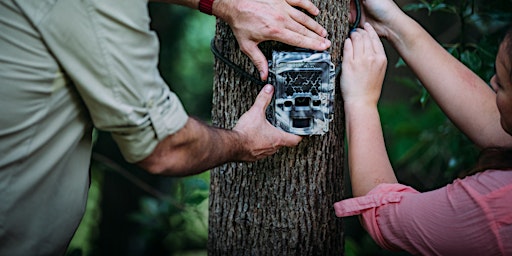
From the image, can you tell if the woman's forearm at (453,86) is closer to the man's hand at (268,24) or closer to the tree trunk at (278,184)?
the tree trunk at (278,184)

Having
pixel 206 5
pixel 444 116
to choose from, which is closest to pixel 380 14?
pixel 206 5

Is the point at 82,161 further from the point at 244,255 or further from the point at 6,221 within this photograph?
the point at 244,255

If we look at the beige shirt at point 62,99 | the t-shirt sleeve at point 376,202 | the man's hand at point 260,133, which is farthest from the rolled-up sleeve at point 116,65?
the t-shirt sleeve at point 376,202

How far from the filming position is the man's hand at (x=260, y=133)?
192 cm

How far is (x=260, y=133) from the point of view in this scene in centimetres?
193

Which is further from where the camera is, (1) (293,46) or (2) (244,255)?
(2) (244,255)

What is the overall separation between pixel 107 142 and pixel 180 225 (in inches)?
55.0

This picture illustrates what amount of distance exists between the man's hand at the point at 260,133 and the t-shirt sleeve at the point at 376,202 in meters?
0.29

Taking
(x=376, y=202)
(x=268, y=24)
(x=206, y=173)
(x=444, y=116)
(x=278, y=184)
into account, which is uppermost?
(x=268, y=24)

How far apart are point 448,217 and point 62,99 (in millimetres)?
1097

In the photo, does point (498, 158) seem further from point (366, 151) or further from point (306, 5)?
point (306, 5)

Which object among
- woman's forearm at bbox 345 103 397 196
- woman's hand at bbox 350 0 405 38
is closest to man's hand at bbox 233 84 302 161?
woman's forearm at bbox 345 103 397 196

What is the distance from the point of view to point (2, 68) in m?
1.53

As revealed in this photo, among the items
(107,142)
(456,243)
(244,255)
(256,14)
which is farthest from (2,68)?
(107,142)
